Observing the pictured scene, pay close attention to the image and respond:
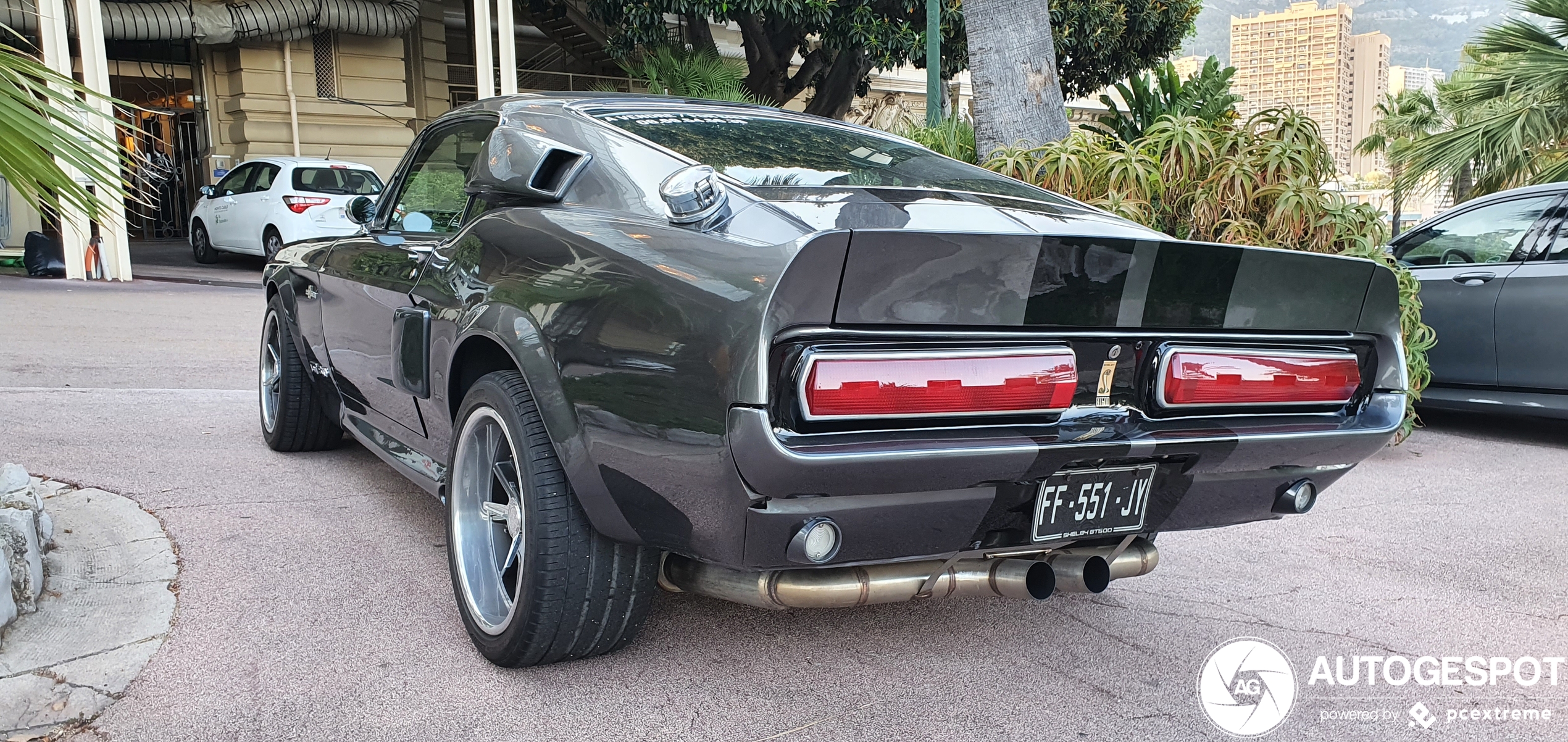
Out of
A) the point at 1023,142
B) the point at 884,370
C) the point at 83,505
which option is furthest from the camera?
the point at 1023,142

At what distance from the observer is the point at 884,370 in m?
2.10

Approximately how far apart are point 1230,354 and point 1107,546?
0.55 m

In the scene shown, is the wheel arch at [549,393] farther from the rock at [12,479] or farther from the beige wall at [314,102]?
the beige wall at [314,102]

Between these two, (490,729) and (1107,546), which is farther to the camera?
(1107,546)

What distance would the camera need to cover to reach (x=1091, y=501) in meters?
2.38

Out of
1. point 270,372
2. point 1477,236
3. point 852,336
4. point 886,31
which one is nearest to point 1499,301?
point 1477,236

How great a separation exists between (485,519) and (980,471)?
1376mm

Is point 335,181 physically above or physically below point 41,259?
above

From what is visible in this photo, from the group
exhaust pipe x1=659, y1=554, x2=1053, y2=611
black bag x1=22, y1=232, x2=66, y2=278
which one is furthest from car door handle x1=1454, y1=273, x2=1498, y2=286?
black bag x1=22, y1=232, x2=66, y2=278

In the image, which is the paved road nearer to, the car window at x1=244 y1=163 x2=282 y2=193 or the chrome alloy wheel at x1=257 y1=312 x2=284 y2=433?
the chrome alloy wheel at x1=257 y1=312 x2=284 y2=433

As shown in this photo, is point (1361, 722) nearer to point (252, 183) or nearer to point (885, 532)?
point (885, 532)

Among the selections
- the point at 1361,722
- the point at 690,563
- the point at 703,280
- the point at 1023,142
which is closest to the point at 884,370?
the point at 703,280

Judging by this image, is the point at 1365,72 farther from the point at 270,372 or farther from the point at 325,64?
the point at 270,372

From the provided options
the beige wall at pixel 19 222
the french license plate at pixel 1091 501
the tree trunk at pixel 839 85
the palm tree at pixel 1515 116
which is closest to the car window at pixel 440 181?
the french license plate at pixel 1091 501
